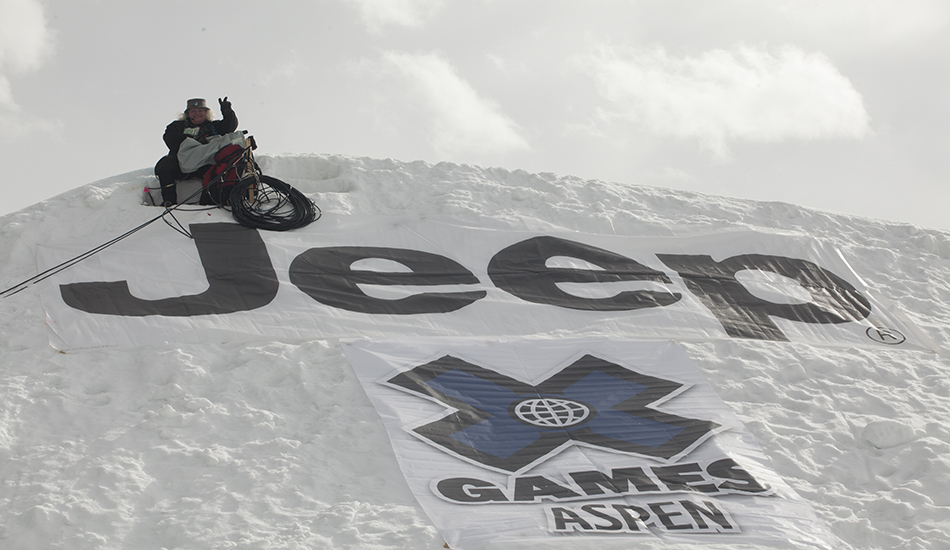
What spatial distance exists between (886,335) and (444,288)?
3.42m

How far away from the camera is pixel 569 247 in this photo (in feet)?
20.5

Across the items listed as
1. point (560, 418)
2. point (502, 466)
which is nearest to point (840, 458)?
point (560, 418)

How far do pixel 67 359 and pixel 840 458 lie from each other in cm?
437

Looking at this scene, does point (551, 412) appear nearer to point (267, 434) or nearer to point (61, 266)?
point (267, 434)

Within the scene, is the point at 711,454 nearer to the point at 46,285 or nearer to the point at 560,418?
the point at 560,418

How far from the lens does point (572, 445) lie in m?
3.89

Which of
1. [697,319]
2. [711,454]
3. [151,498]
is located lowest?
[151,498]

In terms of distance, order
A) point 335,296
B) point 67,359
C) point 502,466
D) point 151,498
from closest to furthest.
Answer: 1. point 151,498
2. point 502,466
3. point 67,359
4. point 335,296

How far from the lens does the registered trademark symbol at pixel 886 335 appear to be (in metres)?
5.65

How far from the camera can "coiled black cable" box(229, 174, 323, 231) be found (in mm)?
5621

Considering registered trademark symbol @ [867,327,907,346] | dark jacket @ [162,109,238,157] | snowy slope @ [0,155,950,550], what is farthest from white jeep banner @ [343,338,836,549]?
dark jacket @ [162,109,238,157]

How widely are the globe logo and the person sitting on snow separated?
3254mm

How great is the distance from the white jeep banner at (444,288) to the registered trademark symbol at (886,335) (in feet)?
0.04

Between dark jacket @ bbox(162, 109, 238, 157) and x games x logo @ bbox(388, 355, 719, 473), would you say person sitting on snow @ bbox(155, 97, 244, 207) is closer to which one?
dark jacket @ bbox(162, 109, 238, 157)
